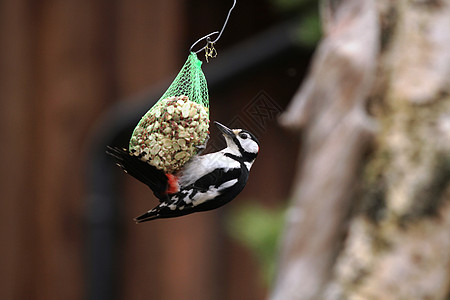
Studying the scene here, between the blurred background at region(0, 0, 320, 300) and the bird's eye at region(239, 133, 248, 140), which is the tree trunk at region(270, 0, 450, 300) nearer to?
the bird's eye at region(239, 133, 248, 140)

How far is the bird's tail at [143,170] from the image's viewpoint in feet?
1.87

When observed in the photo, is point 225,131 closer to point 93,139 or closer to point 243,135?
point 243,135

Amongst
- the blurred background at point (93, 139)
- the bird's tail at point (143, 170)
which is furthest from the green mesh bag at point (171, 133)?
the blurred background at point (93, 139)

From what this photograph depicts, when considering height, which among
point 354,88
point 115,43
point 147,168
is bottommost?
point 147,168

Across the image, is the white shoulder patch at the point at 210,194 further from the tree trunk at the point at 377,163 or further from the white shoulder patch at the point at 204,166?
the tree trunk at the point at 377,163

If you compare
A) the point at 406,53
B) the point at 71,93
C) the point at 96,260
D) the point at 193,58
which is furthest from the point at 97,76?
the point at 193,58

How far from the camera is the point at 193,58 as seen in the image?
26.9 inches

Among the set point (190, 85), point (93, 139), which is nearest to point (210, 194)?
point (190, 85)

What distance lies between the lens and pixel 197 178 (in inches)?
22.5

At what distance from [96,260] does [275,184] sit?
2.24ft

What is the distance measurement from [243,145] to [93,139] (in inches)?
73.0

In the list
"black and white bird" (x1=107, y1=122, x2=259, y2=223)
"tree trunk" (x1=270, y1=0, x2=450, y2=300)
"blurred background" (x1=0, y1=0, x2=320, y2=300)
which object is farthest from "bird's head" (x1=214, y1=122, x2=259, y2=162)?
"blurred background" (x1=0, y1=0, x2=320, y2=300)

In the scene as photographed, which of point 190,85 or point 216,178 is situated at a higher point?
point 190,85

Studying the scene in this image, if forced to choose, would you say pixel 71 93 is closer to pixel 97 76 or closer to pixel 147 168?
pixel 97 76
